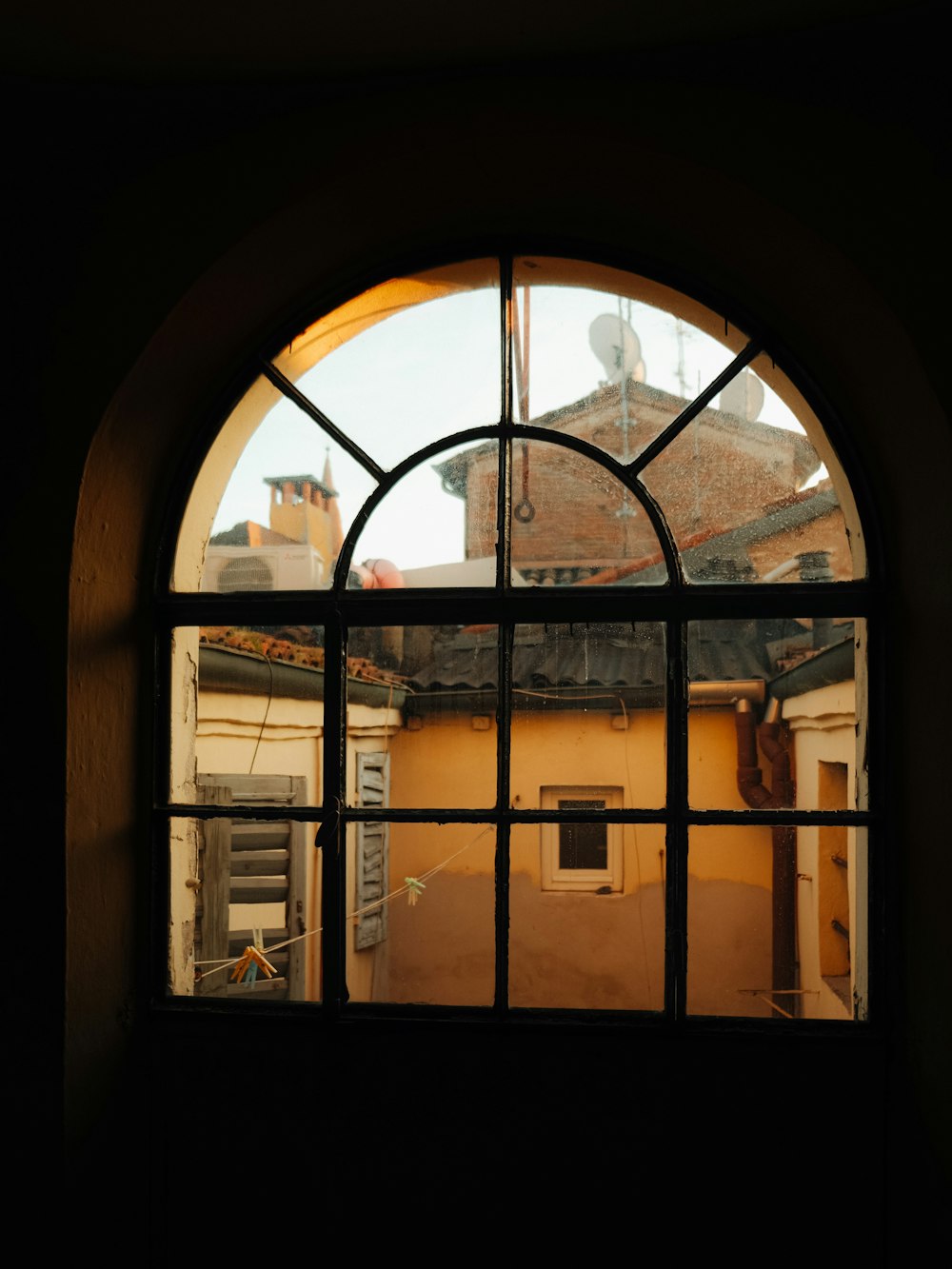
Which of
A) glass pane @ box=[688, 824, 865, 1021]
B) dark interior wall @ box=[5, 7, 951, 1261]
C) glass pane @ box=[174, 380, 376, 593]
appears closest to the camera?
dark interior wall @ box=[5, 7, 951, 1261]

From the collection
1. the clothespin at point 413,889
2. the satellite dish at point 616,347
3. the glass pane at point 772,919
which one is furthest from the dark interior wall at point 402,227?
the clothespin at point 413,889

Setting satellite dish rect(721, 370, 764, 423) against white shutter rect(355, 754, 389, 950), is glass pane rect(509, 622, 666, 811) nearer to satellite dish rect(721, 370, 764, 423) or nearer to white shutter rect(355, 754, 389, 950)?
white shutter rect(355, 754, 389, 950)

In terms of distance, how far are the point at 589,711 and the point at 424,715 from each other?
0.43 m

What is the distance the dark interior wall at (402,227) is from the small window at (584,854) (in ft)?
1.22

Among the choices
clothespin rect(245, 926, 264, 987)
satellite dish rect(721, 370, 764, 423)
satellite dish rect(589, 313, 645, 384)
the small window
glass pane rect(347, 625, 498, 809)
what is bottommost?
clothespin rect(245, 926, 264, 987)

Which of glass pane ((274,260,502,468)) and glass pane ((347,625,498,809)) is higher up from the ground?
glass pane ((274,260,502,468))

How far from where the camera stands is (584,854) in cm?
241

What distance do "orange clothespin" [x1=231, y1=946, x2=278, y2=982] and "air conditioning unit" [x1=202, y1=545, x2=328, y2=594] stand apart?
0.97m

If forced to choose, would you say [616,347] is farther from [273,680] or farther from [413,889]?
[413,889]

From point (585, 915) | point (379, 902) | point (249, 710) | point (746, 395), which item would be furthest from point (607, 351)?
point (379, 902)

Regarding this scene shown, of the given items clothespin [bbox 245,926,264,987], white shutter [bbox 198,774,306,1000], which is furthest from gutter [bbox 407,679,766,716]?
clothespin [bbox 245,926,264,987]

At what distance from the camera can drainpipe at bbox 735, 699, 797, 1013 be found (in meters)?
2.38

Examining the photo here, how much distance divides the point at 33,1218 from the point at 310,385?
2.15 metres

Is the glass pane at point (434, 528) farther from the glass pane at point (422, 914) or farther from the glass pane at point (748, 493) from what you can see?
the glass pane at point (422, 914)
